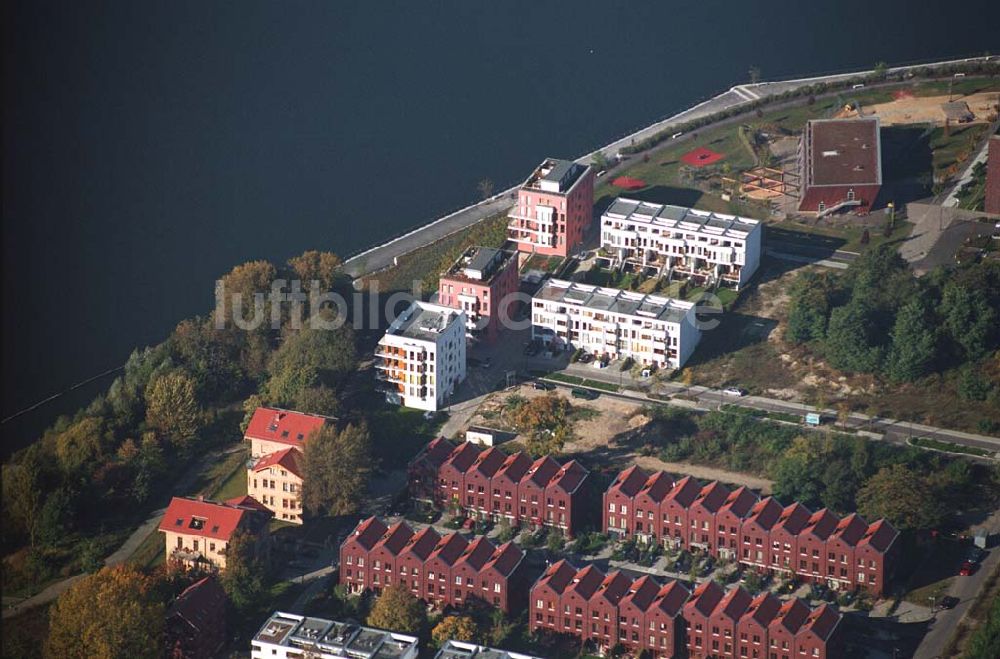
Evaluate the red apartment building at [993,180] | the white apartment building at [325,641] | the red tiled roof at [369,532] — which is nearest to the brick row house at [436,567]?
the red tiled roof at [369,532]

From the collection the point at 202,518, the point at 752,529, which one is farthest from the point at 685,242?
the point at 202,518

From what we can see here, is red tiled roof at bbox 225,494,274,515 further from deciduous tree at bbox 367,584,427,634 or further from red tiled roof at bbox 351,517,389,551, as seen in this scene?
deciduous tree at bbox 367,584,427,634

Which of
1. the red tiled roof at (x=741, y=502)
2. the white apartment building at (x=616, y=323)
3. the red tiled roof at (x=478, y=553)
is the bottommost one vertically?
the red tiled roof at (x=478, y=553)

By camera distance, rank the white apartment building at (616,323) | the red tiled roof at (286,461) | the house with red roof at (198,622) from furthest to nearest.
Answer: the white apartment building at (616,323), the red tiled roof at (286,461), the house with red roof at (198,622)

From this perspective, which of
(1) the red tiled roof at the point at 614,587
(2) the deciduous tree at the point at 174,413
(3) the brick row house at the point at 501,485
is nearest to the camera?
(1) the red tiled roof at the point at 614,587

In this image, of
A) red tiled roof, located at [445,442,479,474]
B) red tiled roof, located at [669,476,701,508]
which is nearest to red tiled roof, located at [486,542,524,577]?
red tiled roof, located at [445,442,479,474]

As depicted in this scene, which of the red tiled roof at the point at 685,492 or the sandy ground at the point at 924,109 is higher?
the sandy ground at the point at 924,109

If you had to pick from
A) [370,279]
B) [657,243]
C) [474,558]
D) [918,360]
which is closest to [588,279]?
[657,243]

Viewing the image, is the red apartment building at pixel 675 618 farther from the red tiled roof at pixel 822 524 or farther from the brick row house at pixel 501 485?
the brick row house at pixel 501 485
